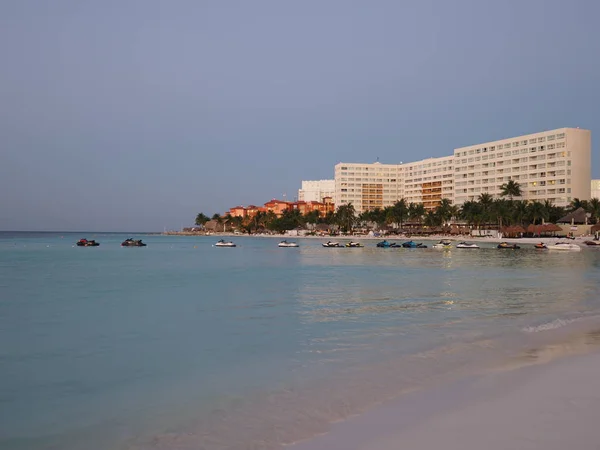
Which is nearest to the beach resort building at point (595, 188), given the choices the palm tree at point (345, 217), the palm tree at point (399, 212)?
the palm tree at point (399, 212)

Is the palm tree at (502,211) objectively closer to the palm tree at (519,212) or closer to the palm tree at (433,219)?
the palm tree at (519,212)

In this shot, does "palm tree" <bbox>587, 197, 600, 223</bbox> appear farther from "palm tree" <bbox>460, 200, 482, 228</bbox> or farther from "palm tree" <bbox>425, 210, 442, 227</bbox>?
"palm tree" <bbox>425, 210, 442, 227</bbox>

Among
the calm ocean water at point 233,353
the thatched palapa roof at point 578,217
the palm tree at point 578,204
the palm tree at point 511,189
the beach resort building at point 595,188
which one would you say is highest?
the beach resort building at point 595,188

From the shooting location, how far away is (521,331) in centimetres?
1391

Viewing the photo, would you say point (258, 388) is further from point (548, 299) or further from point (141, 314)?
point (548, 299)

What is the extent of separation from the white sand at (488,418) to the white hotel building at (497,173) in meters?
133

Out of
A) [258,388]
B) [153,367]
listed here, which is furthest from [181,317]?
[258,388]

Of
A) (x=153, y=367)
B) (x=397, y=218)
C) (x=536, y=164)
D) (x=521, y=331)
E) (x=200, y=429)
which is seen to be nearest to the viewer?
(x=200, y=429)

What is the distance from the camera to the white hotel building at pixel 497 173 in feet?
416

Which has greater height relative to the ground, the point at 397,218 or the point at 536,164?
the point at 536,164

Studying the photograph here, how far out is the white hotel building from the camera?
127m

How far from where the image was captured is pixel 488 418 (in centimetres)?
700

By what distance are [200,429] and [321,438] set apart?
1686 millimetres

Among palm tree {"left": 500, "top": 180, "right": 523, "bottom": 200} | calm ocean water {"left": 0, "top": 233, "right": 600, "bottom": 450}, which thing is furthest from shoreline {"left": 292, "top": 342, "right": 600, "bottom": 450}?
palm tree {"left": 500, "top": 180, "right": 523, "bottom": 200}
